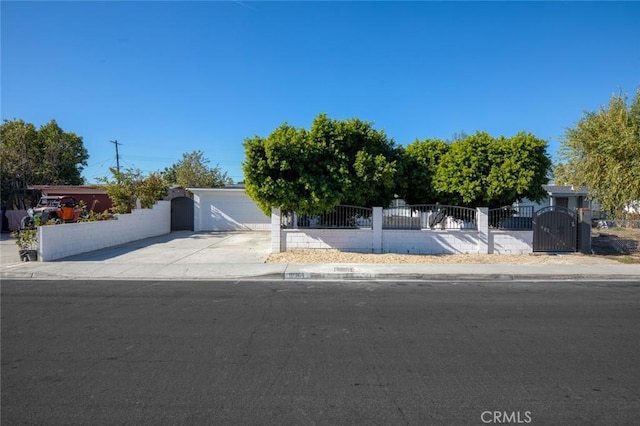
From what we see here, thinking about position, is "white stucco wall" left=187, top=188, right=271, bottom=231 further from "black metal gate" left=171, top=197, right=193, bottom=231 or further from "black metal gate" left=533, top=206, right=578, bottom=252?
"black metal gate" left=533, top=206, right=578, bottom=252

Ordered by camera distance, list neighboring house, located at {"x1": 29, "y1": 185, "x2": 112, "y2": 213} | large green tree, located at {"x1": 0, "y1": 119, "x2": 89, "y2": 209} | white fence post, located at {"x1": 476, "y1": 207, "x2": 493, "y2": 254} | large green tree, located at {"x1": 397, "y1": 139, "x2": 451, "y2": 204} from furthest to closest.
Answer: large green tree, located at {"x1": 0, "y1": 119, "x2": 89, "y2": 209} → neighboring house, located at {"x1": 29, "y1": 185, "x2": 112, "y2": 213} → large green tree, located at {"x1": 397, "y1": 139, "x2": 451, "y2": 204} → white fence post, located at {"x1": 476, "y1": 207, "x2": 493, "y2": 254}

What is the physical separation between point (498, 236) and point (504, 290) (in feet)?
21.1

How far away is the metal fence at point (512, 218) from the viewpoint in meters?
15.0

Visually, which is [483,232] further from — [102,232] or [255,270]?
[102,232]

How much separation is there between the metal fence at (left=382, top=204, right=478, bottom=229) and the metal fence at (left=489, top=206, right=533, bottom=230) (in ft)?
2.92

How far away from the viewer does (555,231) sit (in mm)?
14766

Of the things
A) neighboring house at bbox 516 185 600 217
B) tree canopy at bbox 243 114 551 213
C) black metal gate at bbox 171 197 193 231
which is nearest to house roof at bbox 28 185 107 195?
black metal gate at bbox 171 197 193 231

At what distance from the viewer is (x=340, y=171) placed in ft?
44.8

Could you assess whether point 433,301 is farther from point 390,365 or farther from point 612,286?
point 612,286

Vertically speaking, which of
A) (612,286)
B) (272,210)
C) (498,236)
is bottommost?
(612,286)

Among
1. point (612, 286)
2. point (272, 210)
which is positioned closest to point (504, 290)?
point (612, 286)

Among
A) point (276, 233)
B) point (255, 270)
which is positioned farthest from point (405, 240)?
point (255, 270)

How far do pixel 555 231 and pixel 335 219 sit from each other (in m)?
8.35

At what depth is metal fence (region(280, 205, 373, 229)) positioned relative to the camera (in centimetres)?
1487
